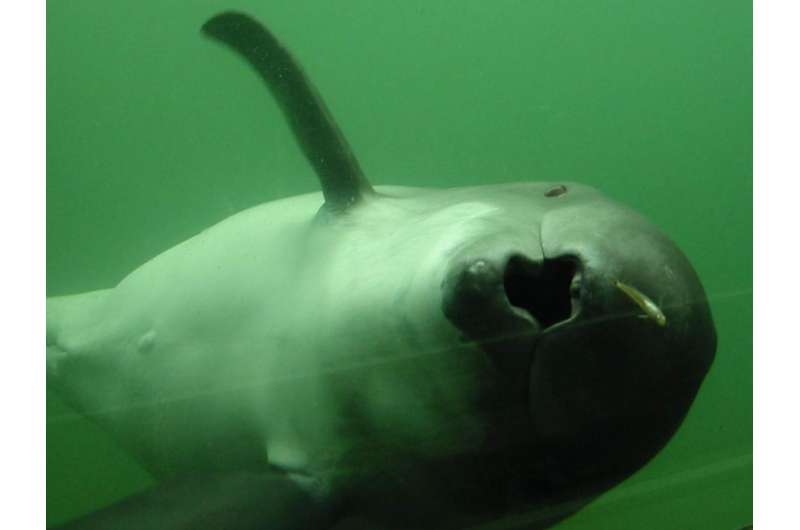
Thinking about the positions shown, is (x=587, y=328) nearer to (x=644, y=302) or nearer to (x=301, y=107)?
(x=644, y=302)

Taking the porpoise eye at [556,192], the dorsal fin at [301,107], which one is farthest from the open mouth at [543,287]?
the dorsal fin at [301,107]

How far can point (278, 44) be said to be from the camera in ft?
6.27

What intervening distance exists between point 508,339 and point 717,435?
155 centimetres

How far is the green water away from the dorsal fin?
11.1 inches

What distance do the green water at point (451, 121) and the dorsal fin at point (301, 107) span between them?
0.28 m

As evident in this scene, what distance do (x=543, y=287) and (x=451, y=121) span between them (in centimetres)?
331

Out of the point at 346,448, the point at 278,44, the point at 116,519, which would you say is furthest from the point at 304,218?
the point at 116,519

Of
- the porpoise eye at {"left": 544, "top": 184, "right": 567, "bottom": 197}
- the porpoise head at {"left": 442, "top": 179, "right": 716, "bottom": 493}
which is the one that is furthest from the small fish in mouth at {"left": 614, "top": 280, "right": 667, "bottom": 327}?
the porpoise eye at {"left": 544, "top": 184, "right": 567, "bottom": 197}

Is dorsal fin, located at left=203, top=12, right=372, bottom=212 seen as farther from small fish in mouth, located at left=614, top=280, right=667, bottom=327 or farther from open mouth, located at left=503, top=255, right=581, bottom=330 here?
small fish in mouth, located at left=614, top=280, right=667, bottom=327

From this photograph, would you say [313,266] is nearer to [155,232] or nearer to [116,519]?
[116,519]

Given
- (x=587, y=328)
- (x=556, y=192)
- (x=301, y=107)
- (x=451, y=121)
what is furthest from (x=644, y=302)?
(x=451, y=121)

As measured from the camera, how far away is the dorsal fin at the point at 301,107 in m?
1.81

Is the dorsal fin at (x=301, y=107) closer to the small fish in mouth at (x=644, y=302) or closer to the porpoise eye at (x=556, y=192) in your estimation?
the porpoise eye at (x=556, y=192)

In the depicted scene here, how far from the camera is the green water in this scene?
2.04m
